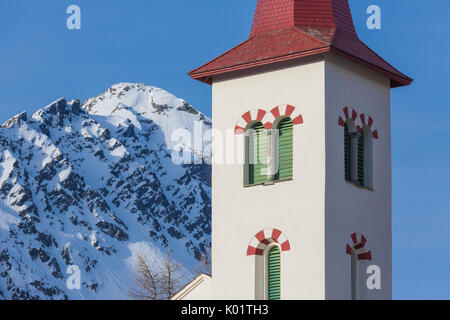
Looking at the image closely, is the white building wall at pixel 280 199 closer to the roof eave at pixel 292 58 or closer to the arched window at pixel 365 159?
the roof eave at pixel 292 58

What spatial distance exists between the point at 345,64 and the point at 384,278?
6182 mm

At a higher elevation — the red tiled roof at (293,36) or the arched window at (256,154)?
the red tiled roof at (293,36)

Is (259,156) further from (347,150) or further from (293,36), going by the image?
(293,36)

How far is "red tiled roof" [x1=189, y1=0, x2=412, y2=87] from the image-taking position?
3512cm

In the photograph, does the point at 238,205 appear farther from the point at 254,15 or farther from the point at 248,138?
the point at 254,15

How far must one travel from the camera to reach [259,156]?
35.3 m

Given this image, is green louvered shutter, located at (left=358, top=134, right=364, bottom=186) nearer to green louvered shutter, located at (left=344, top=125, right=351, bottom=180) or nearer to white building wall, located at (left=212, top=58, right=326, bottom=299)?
green louvered shutter, located at (left=344, top=125, right=351, bottom=180)

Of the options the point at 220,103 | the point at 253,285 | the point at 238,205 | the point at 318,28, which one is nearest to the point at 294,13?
the point at 318,28

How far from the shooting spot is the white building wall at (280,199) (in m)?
33.4

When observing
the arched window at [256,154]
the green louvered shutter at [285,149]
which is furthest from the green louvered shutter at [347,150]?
the arched window at [256,154]

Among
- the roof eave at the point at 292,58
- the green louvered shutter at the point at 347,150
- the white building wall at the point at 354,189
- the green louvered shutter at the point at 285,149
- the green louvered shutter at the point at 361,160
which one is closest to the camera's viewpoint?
the white building wall at the point at 354,189

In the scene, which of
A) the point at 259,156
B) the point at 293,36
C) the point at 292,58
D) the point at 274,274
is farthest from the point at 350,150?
the point at 274,274

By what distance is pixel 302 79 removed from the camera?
1364 inches

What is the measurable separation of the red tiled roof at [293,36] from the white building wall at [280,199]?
514 millimetres
